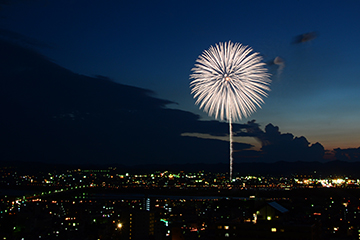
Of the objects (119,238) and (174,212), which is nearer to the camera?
(119,238)

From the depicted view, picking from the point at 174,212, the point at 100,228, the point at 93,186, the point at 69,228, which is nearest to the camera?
the point at 100,228

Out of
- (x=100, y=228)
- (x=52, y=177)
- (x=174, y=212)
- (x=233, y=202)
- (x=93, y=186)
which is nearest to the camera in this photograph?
(x=100, y=228)

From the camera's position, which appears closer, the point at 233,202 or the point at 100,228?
the point at 100,228

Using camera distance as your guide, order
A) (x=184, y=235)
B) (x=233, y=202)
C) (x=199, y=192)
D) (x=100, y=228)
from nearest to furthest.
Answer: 1. (x=184, y=235)
2. (x=100, y=228)
3. (x=233, y=202)
4. (x=199, y=192)

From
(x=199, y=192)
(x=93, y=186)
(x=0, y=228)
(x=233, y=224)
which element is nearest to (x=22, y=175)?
(x=93, y=186)

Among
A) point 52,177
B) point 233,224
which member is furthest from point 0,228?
point 52,177

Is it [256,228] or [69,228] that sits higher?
[256,228]

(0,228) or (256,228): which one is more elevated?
(256,228)

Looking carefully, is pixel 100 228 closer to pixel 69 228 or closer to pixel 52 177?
pixel 69 228

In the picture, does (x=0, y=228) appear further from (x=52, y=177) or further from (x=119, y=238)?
(x=52, y=177)
